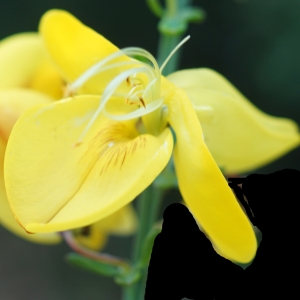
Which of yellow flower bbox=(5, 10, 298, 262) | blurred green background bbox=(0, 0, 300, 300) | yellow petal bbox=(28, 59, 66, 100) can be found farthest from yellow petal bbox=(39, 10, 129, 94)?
blurred green background bbox=(0, 0, 300, 300)

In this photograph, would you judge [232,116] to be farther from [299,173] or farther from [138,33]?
[138,33]

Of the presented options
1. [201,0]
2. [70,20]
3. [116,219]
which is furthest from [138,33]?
[70,20]

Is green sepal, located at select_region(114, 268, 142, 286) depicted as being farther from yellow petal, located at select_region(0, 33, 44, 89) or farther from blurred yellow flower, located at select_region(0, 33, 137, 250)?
yellow petal, located at select_region(0, 33, 44, 89)

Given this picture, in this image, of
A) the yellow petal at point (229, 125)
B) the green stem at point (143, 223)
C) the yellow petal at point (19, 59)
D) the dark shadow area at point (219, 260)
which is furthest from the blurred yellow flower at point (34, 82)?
the dark shadow area at point (219, 260)

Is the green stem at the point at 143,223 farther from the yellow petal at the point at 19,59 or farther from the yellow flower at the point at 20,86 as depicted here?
the yellow petal at the point at 19,59

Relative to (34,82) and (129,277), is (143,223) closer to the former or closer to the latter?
(129,277)

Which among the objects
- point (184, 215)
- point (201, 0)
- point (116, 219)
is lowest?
point (201, 0)

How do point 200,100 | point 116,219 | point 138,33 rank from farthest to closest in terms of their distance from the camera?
point 138,33 → point 116,219 → point 200,100
